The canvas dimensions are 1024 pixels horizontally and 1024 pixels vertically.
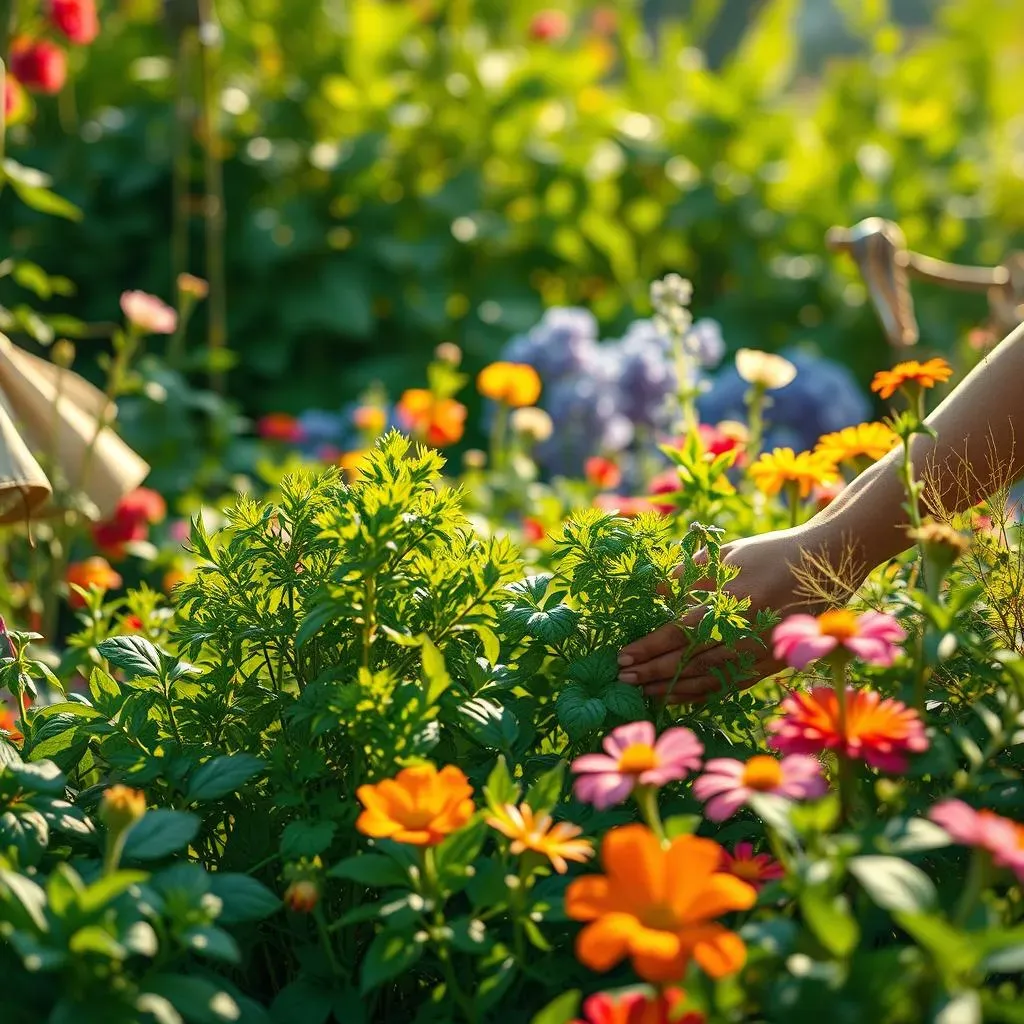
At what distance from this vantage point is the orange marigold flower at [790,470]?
4.55 ft

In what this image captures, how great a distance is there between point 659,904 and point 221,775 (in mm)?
422

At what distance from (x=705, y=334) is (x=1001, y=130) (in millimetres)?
3210

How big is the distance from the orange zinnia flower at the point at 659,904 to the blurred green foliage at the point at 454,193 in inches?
125

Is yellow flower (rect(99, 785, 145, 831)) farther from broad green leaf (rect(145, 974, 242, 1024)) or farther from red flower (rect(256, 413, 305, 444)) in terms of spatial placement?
red flower (rect(256, 413, 305, 444))

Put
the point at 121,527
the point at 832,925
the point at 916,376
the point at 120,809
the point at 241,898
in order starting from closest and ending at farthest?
the point at 832,925 → the point at 120,809 → the point at 241,898 → the point at 916,376 → the point at 121,527

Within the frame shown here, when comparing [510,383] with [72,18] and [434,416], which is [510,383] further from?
[72,18]

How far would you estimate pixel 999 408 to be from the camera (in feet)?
4.21

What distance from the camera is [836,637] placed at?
0.95m

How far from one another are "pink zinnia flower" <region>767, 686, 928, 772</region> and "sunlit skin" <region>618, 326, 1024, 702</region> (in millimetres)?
229

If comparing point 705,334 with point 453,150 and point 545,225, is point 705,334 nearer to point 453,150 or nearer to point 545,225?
point 545,225

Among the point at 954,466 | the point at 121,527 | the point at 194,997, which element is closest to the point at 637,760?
the point at 194,997

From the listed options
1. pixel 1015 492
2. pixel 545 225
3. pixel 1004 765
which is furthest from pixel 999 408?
pixel 545 225

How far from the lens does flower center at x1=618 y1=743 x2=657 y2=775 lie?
90cm

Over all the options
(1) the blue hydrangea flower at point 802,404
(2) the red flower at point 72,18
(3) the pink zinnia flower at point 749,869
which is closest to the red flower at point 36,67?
(2) the red flower at point 72,18
